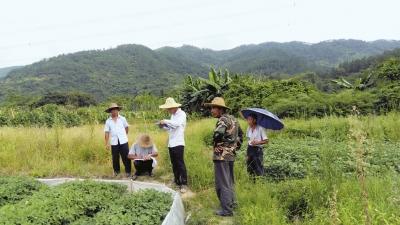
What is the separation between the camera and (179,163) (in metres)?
7.63

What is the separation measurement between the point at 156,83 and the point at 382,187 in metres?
96.4

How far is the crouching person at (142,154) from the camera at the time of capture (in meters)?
8.66

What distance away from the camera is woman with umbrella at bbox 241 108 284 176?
7.49 metres

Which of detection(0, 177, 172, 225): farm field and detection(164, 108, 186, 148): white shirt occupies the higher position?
detection(164, 108, 186, 148): white shirt

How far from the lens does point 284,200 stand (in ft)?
20.1

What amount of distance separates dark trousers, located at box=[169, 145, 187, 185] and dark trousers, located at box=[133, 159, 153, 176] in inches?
44.8

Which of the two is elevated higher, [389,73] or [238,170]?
[389,73]

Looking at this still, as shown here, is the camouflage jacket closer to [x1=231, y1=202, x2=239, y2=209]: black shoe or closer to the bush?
[x1=231, y1=202, x2=239, y2=209]: black shoe

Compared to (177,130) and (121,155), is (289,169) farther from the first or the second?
(121,155)

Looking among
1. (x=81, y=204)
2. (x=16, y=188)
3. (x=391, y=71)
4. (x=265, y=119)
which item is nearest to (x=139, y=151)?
(x=16, y=188)

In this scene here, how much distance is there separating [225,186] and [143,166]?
3.06 metres

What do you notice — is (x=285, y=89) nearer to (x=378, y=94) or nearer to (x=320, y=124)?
(x=378, y=94)

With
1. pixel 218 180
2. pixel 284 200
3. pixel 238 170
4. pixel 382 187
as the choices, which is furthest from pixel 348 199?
pixel 238 170

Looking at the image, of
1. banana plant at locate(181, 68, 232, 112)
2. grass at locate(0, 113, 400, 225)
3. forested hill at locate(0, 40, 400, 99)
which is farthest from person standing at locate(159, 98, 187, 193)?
forested hill at locate(0, 40, 400, 99)
